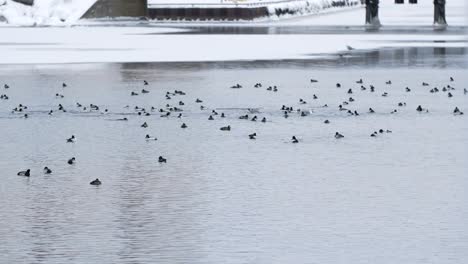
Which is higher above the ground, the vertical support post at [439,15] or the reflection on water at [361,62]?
the vertical support post at [439,15]

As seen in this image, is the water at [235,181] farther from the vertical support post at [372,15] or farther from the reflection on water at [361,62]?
the vertical support post at [372,15]

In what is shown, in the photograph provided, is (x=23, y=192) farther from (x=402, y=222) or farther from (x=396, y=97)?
(x=396, y=97)

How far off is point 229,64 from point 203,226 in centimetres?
2160

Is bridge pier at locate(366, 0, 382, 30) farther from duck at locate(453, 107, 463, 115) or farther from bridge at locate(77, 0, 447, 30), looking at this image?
Answer: duck at locate(453, 107, 463, 115)

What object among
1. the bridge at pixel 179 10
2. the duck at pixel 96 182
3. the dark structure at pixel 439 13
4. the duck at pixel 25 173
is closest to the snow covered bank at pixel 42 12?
the bridge at pixel 179 10

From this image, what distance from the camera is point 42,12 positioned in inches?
2408

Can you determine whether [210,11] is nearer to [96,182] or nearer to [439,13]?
[439,13]

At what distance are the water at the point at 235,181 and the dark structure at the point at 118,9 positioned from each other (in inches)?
1510

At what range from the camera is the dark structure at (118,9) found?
62875 mm

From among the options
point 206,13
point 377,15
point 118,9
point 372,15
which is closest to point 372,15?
point 372,15

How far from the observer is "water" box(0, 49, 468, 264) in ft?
33.0

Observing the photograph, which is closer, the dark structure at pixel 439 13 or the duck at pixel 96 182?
the duck at pixel 96 182

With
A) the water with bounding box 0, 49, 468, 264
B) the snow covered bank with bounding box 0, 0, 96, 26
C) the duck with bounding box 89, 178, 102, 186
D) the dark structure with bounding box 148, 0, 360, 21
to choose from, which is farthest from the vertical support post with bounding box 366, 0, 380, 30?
the duck with bounding box 89, 178, 102, 186

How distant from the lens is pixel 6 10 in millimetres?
61406
